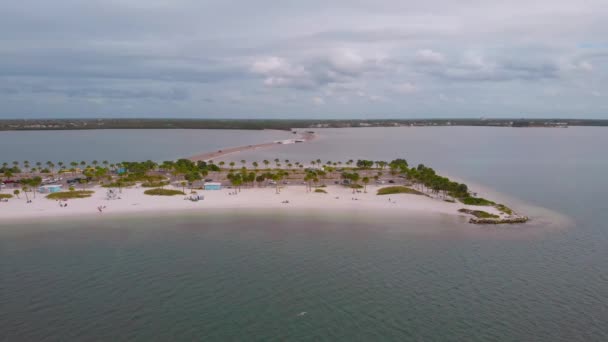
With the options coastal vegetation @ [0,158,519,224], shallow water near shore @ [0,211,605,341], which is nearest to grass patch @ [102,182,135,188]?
coastal vegetation @ [0,158,519,224]

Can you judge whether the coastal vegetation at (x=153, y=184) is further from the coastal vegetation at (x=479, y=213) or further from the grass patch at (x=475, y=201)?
the grass patch at (x=475, y=201)

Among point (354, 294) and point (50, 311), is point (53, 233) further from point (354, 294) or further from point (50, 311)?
point (354, 294)

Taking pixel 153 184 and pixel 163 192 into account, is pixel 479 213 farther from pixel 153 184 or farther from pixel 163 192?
pixel 153 184

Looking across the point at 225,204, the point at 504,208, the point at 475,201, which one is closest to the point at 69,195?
the point at 225,204

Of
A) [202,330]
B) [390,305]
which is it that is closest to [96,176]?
[202,330]

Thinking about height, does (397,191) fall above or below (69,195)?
below
